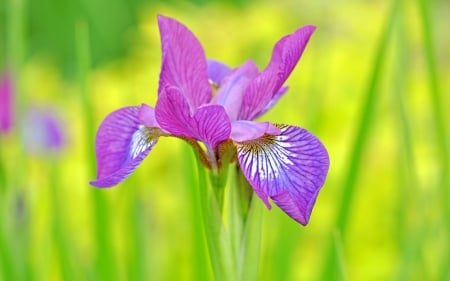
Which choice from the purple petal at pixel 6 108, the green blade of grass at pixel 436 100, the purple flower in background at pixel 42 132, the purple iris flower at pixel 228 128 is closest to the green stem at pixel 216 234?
the purple iris flower at pixel 228 128

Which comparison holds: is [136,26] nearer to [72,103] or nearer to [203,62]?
[72,103]

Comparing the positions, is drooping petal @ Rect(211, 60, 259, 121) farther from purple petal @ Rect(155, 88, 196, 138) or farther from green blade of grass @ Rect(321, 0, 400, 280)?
green blade of grass @ Rect(321, 0, 400, 280)

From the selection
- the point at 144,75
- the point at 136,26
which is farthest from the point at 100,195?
the point at 136,26

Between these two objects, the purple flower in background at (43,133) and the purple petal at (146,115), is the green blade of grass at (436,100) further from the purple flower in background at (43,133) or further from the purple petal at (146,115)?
the purple flower in background at (43,133)

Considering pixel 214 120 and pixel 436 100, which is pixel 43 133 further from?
pixel 214 120

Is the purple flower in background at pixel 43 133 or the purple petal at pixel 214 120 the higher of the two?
the purple flower in background at pixel 43 133

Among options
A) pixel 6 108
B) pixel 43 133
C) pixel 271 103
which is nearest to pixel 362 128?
pixel 271 103

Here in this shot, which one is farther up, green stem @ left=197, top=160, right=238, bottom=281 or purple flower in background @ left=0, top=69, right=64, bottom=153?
purple flower in background @ left=0, top=69, right=64, bottom=153

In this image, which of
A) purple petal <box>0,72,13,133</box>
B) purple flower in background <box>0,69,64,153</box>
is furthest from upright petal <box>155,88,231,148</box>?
purple flower in background <box>0,69,64,153</box>
